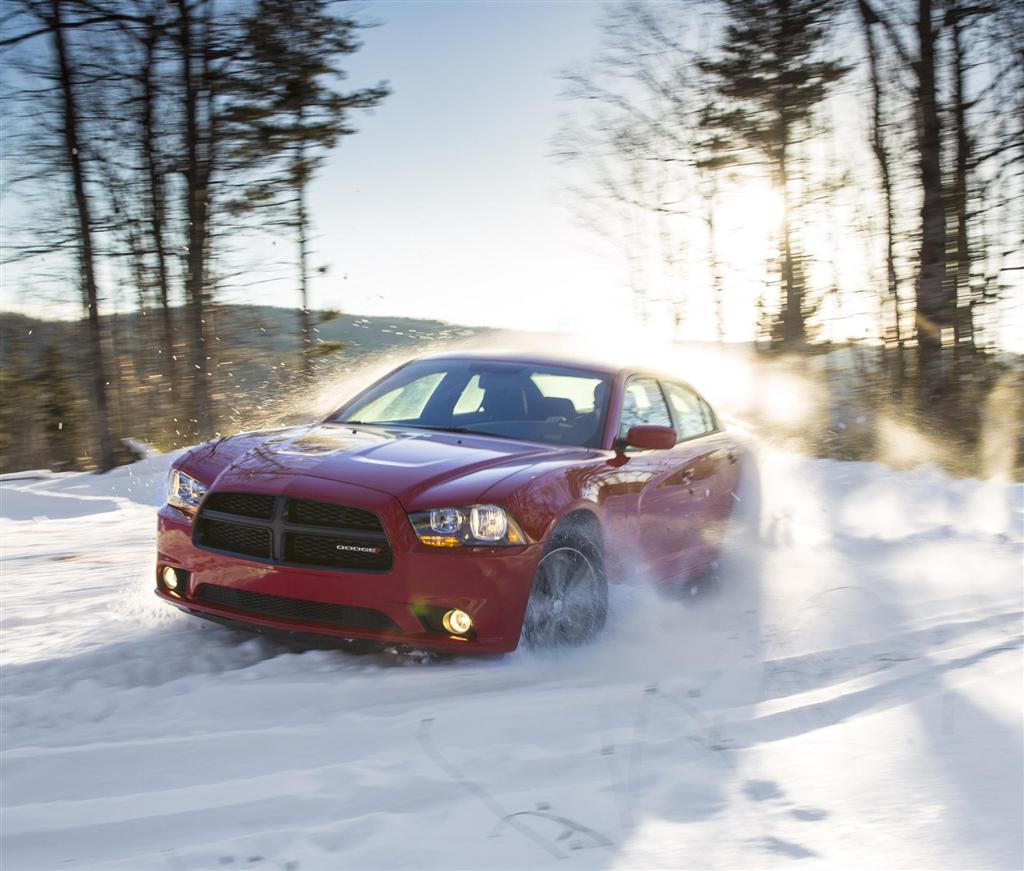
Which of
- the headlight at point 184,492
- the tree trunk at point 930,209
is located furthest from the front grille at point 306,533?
the tree trunk at point 930,209

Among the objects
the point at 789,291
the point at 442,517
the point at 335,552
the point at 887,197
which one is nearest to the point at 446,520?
the point at 442,517

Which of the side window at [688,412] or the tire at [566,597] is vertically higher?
the side window at [688,412]

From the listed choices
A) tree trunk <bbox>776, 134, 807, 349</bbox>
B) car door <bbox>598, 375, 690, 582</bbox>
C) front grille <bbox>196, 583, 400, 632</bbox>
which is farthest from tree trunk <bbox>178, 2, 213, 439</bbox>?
front grille <bbox>196, 583, 400, 632</bbox>

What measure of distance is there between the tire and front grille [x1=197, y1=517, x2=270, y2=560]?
1.22 metres

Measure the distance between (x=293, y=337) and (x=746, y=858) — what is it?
20.8 metres

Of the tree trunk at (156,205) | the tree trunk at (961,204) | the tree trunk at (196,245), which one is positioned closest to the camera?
the tree trunk at (156,205)

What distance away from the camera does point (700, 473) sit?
6656mm

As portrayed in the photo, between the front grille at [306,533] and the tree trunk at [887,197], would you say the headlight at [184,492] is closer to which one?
the front grille at [306,533]

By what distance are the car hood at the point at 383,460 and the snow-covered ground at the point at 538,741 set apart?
2.63ft

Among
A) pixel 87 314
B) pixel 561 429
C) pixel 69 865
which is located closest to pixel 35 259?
pixel 87 314

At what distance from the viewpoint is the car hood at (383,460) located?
4.67m

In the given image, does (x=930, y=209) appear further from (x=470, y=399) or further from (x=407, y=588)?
(x=407, y=588)

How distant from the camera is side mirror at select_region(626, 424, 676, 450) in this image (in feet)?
18.5

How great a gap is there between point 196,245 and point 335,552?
15.5 metres
